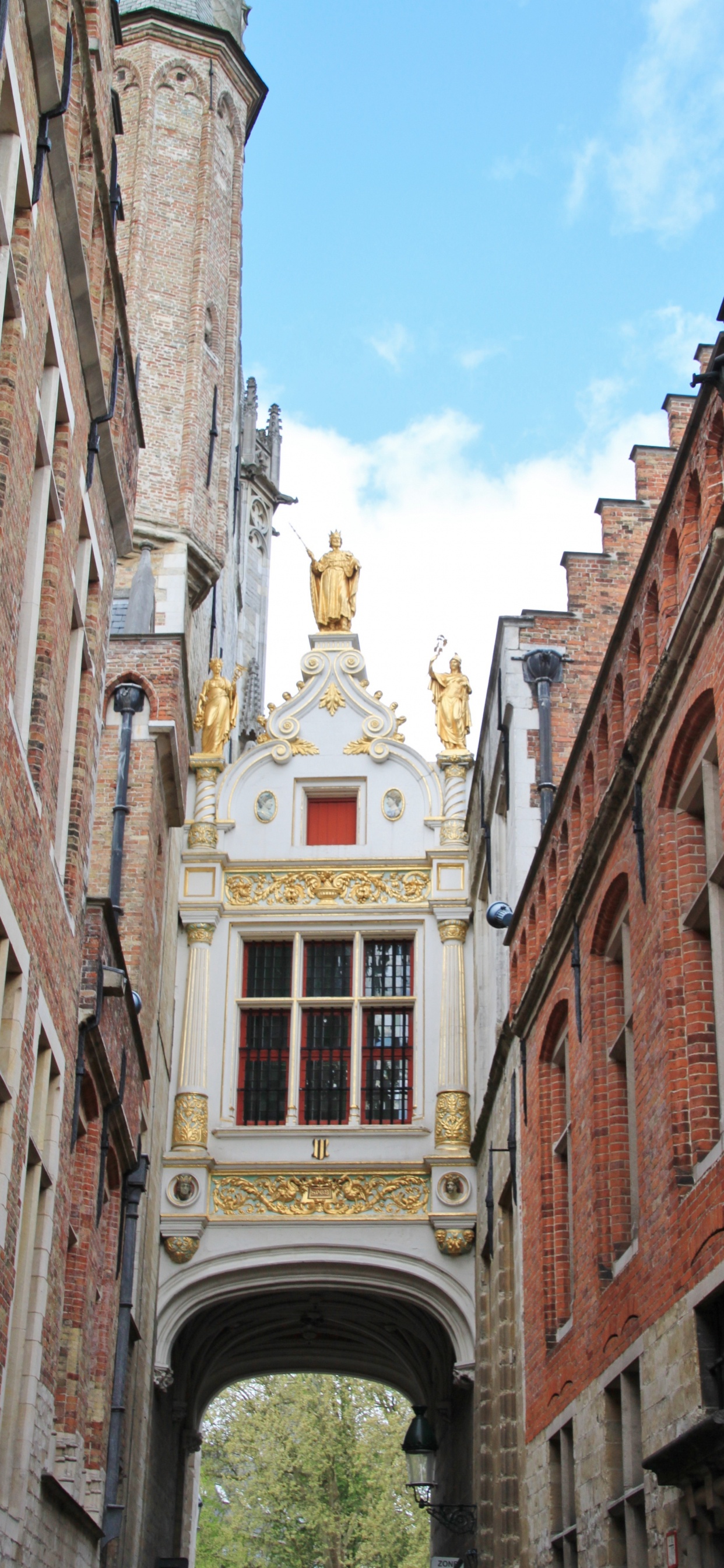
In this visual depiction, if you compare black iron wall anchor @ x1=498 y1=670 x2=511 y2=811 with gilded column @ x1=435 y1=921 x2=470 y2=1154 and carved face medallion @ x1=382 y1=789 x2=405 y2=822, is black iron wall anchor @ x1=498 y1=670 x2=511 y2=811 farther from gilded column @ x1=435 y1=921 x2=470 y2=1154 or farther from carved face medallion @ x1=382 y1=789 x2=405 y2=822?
carved face medallion @ x1=382 y1=789 x2=405 y2=822

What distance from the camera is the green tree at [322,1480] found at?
35.7 metres

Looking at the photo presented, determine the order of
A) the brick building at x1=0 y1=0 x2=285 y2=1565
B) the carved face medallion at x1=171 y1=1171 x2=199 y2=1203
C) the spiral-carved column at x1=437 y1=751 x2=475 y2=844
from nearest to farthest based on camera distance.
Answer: the brick building at x1=0 y1=0 x2=285 y2=1565 → the carved face medallion at x1=171 y1=1171 x2=199 y2=1203 → the spiral-carved column at x1=437 y1=751 x2=475 y2=844

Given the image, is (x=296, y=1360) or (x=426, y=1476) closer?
(x=426, y=1476)

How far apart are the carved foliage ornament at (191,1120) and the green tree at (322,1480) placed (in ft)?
53.1

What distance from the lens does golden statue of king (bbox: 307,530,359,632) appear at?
26406 millimetres

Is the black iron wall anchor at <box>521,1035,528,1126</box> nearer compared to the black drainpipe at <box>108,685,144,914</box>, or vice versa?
the black iron wall anchor at <box>521,1035,528,1126</box>

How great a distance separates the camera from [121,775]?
2098 cm

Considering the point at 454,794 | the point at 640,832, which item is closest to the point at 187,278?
the point at 454,794

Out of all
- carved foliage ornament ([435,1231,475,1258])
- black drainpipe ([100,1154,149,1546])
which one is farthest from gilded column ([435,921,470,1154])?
black drainpipe ([100,1154,149,1546])

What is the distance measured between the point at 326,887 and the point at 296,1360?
29.7 feet

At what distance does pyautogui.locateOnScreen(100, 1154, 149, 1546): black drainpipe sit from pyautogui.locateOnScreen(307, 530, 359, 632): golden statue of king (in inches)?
368

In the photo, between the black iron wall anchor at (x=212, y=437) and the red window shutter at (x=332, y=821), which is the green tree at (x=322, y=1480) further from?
the black iron wall anchor at (x=212, y=437)

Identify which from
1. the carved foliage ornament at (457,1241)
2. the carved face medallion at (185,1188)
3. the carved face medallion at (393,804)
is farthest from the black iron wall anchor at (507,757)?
the carved face medallion at (185,1188)

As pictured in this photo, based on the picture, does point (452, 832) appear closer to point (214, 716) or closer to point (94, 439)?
point (214, 716)
